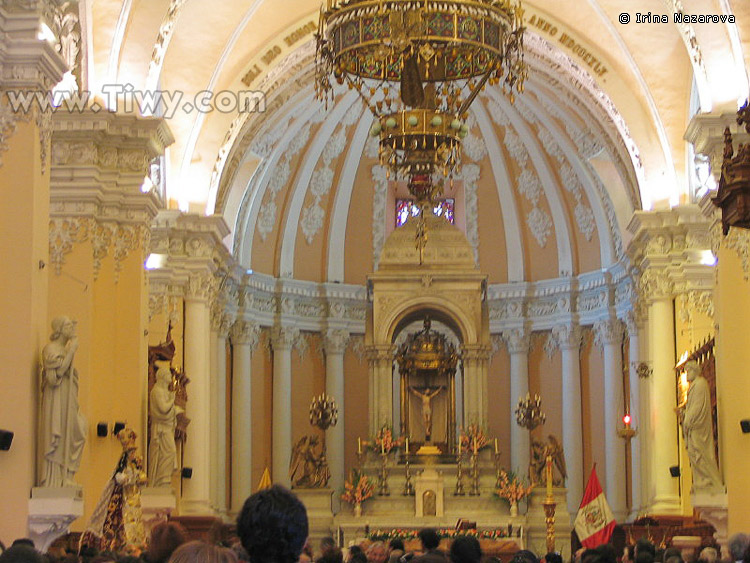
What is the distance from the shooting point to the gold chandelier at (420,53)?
559 inches

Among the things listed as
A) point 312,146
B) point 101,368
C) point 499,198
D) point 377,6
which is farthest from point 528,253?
point 377,6

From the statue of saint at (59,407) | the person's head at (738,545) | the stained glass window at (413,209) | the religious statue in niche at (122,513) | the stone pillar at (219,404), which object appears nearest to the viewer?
the person's head at (738,545)

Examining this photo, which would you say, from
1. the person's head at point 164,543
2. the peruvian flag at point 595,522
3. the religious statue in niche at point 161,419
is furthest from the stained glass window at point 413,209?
the person's head at point 164,543

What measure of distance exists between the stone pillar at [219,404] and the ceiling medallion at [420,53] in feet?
34.3

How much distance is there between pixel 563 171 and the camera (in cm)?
2952

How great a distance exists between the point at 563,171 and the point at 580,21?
609cm

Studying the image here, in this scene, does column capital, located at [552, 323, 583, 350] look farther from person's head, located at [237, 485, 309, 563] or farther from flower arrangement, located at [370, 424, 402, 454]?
person's head, located at [237, 485, 309, 563]

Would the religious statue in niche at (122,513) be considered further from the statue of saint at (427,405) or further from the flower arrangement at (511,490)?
the statue of saint at (427,405)

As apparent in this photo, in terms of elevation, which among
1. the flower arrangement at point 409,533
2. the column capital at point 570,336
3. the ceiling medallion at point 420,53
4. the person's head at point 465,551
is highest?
the ceiling medallion at point 420,53

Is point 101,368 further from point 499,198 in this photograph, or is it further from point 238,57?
point 499,198

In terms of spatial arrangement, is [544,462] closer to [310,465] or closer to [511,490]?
[511,490]

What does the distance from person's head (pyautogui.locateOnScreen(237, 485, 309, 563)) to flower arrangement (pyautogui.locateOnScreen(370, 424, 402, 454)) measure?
21.7 m

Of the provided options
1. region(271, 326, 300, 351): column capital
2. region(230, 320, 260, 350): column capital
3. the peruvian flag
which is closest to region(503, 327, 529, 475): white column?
region(271, 326, 300, 351): column capital

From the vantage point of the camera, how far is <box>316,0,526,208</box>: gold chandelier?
14.2 m
